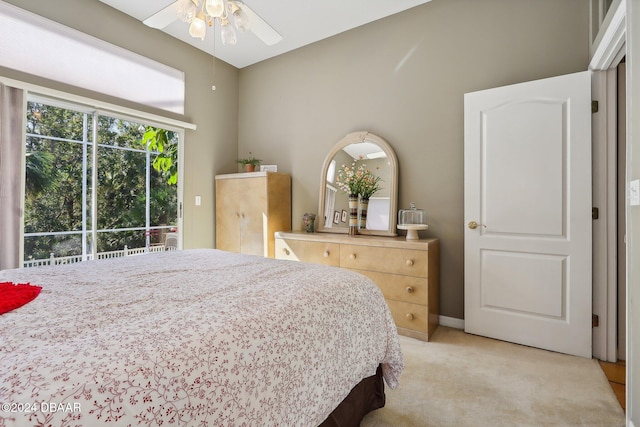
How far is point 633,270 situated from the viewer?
1377mm

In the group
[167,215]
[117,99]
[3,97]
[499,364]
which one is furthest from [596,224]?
[3,97]

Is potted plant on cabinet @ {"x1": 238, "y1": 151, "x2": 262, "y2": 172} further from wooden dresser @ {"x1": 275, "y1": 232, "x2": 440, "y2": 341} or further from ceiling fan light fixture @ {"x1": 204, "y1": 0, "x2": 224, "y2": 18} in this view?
ceiling fan light fixture @ {"x1": 204, "y1": 0, "x2": 224, "y2": 18}

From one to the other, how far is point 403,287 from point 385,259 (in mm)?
272

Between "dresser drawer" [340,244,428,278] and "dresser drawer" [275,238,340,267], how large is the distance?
0.30 feet

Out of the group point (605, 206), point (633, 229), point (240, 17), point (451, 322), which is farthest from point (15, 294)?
point (605, 206)

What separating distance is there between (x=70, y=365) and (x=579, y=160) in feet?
9.67

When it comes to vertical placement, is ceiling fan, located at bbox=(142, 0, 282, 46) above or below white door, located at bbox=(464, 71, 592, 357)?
above

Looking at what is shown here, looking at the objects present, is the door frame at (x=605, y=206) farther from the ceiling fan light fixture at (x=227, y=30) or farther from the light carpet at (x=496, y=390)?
the ceiling fan light fixture at (x=227, y=30)

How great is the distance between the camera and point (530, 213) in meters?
2.45

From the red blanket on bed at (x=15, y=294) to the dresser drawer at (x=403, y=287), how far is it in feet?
7.33

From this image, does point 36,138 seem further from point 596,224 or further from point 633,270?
point 596,224

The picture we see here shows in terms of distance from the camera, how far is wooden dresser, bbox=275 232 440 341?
258cm

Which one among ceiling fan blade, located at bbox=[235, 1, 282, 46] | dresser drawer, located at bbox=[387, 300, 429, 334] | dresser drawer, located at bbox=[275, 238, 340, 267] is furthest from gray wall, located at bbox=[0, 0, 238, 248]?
dresser drawer, located at bbox=[387, 300, 429, 334]

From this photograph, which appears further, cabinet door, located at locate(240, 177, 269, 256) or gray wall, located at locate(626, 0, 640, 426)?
cabinet door, located at locate(240, 177, 269, 256)
